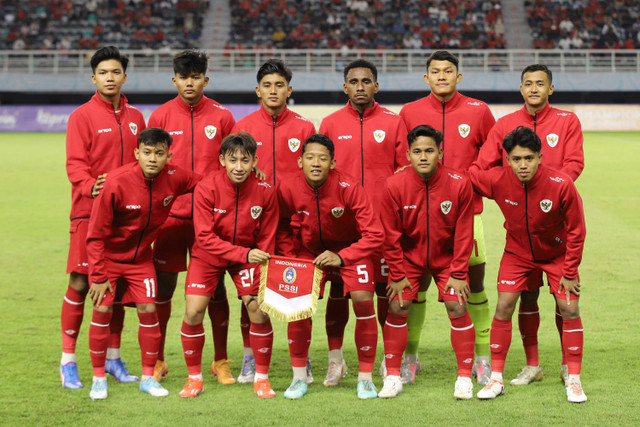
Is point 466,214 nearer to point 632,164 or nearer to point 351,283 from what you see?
point 351,283

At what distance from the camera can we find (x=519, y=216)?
536cm

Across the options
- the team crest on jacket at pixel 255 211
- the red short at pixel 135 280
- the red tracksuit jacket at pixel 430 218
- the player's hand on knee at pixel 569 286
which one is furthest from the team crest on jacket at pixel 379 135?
the red short at pixel 135 280

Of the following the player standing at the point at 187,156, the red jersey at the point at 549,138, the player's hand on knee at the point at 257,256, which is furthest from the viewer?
the player standing at the point at 187,156

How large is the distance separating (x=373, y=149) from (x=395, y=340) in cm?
138

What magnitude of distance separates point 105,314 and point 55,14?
119ft

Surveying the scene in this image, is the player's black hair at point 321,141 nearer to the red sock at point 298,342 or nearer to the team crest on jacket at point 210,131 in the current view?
the team crest on jacket at point 210,131

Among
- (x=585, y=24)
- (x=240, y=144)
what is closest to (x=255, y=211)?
(x=240, y=144)

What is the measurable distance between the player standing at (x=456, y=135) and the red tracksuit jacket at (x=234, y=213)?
1.25 m

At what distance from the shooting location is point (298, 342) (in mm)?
5418

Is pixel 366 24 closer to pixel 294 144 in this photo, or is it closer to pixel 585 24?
pixel 585 24

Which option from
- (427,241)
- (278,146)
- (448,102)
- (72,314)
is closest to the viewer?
(427,241)

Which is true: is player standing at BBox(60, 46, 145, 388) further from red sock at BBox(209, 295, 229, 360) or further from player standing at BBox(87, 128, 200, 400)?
red sock at BBox(209, 295, 229, 360)

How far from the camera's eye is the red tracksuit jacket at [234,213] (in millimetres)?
5383

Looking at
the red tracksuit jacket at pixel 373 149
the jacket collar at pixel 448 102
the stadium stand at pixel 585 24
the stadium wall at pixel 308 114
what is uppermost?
the stadium stand at pixel 585 24
